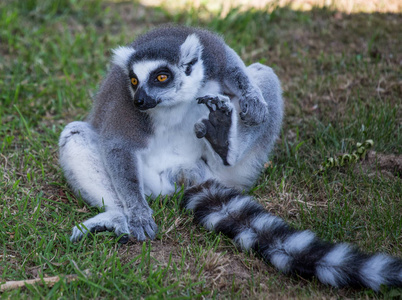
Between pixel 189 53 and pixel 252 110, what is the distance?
2.07 ft

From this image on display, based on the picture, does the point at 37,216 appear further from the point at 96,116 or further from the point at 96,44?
the point at 96,44

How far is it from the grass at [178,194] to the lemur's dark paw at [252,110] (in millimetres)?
604

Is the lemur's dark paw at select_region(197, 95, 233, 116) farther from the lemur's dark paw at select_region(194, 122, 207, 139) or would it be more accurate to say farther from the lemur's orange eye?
the lemur's orange eye

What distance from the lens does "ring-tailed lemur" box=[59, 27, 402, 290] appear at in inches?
132

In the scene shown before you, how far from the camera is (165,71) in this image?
3441 mm

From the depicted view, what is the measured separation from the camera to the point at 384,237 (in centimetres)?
320

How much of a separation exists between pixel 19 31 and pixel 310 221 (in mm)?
4744

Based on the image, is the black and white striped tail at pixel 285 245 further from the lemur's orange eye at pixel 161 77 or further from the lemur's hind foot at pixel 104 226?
the lemur's orange eye at pixel 161 77

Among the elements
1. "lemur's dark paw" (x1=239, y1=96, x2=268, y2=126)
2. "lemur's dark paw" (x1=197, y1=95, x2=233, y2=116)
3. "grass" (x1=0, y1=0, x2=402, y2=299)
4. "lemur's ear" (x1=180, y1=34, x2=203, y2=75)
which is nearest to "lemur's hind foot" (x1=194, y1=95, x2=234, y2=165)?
"lemur's dark paw" (x1=197, y1=95, x2=233, y2=116)

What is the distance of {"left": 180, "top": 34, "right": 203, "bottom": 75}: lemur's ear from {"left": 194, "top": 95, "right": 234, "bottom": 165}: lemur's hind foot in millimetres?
272

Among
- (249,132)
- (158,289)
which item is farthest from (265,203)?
(158,289)

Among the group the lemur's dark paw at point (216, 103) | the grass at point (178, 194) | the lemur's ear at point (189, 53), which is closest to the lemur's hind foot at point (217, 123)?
the lemur's dark paw at point (216, 103)

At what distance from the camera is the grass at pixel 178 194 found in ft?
9.59

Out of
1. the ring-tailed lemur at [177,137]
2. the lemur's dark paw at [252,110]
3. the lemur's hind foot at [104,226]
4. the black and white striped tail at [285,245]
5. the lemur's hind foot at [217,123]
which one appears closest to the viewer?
the black and white striped tail at [285,245]
